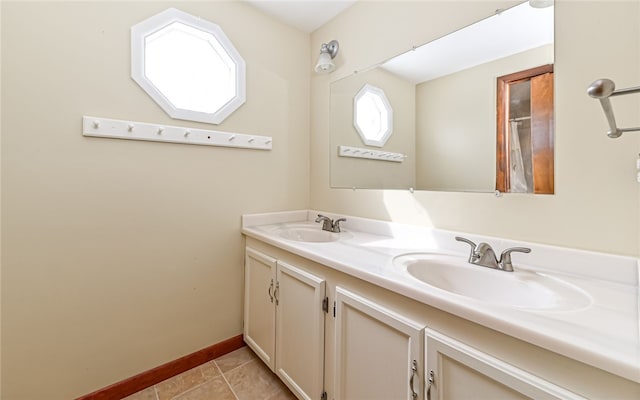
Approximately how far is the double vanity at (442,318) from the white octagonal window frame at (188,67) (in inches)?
34.5

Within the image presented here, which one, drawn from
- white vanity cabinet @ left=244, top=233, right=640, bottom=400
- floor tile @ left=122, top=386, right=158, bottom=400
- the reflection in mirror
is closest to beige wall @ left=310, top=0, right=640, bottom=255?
the reflection in mirror

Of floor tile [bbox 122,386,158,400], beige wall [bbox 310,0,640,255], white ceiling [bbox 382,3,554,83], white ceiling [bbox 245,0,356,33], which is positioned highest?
white ceiling [bbox 245,0,356,33]

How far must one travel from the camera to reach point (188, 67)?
1.67m

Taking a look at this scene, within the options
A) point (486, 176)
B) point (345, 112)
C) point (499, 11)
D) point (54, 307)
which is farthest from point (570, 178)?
point (54, 307)

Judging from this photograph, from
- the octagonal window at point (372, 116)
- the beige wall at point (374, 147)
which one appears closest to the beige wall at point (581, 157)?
the beige wall at point (374, 147)

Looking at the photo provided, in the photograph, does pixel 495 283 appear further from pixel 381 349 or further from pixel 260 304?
pixel 260 304

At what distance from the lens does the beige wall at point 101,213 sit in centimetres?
119

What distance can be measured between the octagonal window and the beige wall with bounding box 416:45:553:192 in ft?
0.75

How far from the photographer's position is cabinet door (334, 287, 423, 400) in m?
0.85

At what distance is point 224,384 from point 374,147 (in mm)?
1683

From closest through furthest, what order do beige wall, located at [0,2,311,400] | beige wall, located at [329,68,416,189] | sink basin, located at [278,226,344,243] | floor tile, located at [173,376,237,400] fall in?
beige wall, located at [0,2,311,400], floor tile, located at [173,376,237,400], beige wall, located at [329,68,416,189], sink basin, located at [278,226,344,243]

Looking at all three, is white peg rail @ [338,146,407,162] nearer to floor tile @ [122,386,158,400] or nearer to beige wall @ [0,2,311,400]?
beige wall @ [0,2,311,400]

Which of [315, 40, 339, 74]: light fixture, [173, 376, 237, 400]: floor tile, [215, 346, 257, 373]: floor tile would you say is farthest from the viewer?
[315, 40, 339, 74]: light fixture

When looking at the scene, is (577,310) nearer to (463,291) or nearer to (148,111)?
(463,291)
